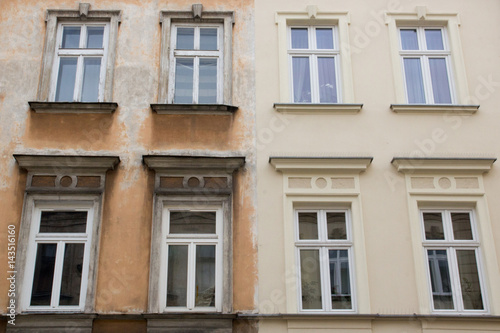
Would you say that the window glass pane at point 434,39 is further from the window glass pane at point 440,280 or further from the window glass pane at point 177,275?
the window glass pane at point 177,275

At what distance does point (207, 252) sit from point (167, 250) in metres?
0.59

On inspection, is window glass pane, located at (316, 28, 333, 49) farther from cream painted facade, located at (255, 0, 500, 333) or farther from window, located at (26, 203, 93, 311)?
window, located at (26, 203, 93, 311)

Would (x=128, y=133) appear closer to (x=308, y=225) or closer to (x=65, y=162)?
(x=65, y=162)

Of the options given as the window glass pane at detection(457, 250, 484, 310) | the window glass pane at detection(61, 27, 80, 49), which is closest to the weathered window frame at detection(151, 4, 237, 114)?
the window glass pane at detection(61, 27, 80, 49)

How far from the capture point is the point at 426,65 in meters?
8.98

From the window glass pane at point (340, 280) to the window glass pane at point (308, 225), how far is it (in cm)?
37

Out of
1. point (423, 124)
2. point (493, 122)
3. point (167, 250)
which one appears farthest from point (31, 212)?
point (493, 122)

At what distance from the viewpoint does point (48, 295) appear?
24.8ft

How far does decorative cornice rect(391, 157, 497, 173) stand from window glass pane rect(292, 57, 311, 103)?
6.06 ft

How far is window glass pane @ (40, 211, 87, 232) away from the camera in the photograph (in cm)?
786

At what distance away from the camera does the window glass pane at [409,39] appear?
9.12 meters

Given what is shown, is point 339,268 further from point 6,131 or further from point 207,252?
point 6,131

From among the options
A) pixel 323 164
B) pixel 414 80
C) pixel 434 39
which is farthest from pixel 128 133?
pixel 434 39

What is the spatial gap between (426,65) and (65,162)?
615 cm
